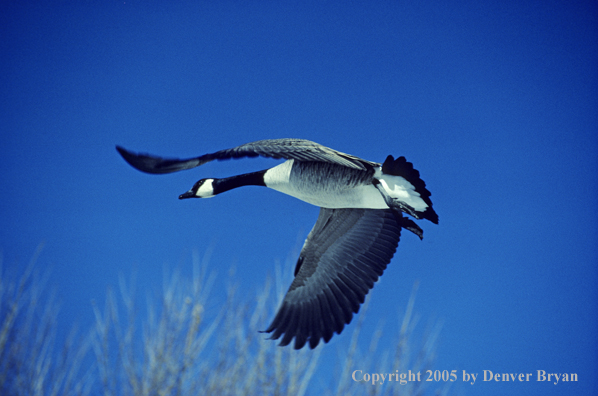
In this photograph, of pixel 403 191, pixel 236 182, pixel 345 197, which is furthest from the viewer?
pixel 236 182

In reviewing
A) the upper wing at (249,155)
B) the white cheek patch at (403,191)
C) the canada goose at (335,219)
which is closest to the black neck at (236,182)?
the canada goose at (335,219)

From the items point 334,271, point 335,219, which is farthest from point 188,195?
point 334,271

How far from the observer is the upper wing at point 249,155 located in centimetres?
272

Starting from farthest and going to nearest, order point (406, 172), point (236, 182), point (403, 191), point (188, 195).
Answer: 1. point (188, 195)
2. point (236, 182)
3. point (403, 191)
4. point (406, 172)

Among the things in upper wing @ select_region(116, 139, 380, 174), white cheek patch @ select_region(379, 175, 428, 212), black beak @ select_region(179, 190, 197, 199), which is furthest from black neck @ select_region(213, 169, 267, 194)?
white cheek patch @ select_region(379, 175, 428, 212)

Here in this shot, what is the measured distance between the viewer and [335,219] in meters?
4.66

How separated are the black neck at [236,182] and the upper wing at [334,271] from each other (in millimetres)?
803

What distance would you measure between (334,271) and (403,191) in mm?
999

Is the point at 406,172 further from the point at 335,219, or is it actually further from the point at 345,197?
the point at 335,219

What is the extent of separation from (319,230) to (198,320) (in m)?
2.90

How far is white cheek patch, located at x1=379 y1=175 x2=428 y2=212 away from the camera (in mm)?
3750

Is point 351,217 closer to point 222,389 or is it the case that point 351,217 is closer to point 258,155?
point 258,155

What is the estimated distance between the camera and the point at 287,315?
12.4 feet

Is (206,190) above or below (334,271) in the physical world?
above
